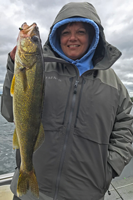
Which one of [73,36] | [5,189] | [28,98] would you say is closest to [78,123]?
[28,98]

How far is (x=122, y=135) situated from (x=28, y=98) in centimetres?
169

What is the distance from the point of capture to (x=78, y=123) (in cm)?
227

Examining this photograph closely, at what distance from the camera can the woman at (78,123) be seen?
221 centimetres

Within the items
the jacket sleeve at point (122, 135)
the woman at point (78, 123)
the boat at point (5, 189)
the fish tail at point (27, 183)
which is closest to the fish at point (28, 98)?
the fish tail at point (27, 183)

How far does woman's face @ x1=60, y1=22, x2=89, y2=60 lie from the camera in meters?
2.67

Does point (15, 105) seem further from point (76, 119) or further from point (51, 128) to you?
point (76, 119)

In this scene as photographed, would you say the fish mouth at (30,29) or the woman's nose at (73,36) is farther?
the woman's nose at (73,36)

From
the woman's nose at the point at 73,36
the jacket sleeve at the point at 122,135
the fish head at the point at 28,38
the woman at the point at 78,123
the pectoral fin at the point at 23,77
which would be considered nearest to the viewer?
the pectoral fin at the point at 23,77

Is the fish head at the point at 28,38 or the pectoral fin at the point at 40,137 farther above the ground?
the fish head at the point at 28,38

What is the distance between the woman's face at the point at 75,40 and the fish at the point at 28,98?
0.74m

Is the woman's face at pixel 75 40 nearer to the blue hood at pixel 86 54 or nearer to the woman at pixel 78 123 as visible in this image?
the woman at pixel 78 123

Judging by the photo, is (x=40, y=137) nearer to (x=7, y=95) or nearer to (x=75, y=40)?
(x=7, y=95)

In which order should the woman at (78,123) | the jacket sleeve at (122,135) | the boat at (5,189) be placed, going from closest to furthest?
the woman at (78,123), the jacket sleeve at (122,135), the boat at (5,189)

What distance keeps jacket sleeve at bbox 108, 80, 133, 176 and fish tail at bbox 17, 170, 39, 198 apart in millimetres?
1205
